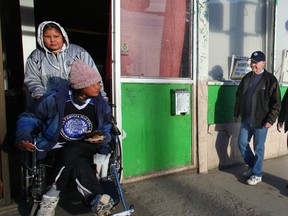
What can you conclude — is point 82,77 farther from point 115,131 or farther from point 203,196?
point 203,196

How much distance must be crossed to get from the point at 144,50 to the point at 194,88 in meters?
0.88

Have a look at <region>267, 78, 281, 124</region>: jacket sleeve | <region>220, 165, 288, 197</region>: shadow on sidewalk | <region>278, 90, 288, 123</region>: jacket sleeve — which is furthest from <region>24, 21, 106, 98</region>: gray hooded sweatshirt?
<region>220, 165, 288, 197</region>: shadow on sidewalk

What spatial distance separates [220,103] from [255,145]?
828 millimetres

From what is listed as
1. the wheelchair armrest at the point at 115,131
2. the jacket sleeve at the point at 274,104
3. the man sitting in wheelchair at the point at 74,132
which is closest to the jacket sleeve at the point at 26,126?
the man sitting in wheelchair at the point at 74,132

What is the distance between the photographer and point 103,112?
2.72 metres

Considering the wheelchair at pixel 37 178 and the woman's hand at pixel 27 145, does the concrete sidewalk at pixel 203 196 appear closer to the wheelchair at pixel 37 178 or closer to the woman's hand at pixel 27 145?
the wheelchair at pixel 37 178

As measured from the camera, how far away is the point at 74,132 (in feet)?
8.59

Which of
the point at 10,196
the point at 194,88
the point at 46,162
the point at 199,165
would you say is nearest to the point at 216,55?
the point at 194,88

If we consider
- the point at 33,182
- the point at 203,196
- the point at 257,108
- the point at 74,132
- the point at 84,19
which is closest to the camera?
the point at 33,182

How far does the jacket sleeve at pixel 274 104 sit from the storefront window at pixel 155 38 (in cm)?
110

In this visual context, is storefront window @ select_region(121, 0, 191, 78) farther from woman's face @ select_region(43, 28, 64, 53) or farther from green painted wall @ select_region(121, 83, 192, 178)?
woman's face @ select_region(43, 28, 64, 53)

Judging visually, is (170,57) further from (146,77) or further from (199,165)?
(199,165)

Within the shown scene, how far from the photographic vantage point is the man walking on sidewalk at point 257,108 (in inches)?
146

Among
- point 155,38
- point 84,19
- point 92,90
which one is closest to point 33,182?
point 92,90
